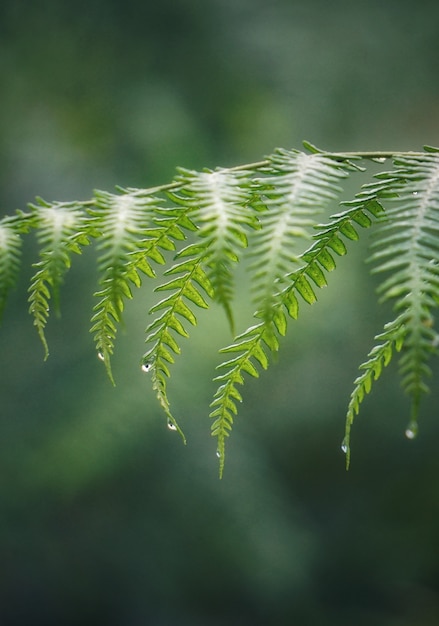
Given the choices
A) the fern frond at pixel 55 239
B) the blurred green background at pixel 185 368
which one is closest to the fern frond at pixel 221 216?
the fern frond at pixel 55 239

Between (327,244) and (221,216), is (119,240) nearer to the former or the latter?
(221,216)

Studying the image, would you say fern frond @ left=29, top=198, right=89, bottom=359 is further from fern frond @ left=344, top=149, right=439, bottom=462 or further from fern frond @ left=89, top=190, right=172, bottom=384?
fern frond @ left=344, top=149, right=439, bottom=462

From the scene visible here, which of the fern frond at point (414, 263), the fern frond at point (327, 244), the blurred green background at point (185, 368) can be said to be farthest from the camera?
the blurred green background at point (185, 368)

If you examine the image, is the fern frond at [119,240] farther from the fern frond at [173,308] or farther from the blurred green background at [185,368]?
the blurred green background at [185,368]

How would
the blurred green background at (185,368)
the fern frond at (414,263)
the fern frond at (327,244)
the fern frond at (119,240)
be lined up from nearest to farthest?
the fern frond at (414,263) < the fern frond at (119,240) < the fern frond at (327,244) < the blurred green background at (185,368)

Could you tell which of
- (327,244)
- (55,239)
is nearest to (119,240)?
(55,239)

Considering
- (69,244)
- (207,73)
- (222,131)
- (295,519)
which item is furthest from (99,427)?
(69,244)

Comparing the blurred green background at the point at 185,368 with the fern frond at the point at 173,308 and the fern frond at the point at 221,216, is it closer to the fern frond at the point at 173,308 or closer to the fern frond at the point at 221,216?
the fern frond at the point at 173,308

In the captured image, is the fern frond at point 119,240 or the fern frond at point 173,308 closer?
the fern frond at point 119,240

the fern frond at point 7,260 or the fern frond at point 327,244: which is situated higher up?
the fern frond at point 327,244
